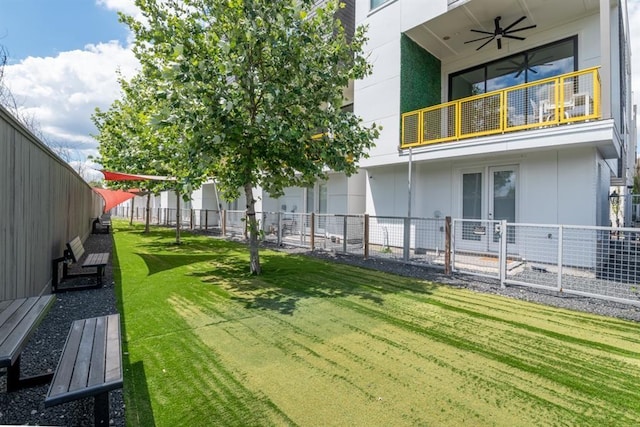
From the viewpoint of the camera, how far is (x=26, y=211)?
4617mm

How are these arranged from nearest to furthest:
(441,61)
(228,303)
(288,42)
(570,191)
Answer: (228,303)
(288,42)
(570,191)
(441,61)

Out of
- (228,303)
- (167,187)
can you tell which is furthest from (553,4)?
(167,187)

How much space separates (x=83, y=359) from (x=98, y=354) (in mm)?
99

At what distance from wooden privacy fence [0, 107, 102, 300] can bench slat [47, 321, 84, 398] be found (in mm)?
1657

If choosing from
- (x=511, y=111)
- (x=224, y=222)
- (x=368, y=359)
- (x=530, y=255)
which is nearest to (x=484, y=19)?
(x=511, y=111)

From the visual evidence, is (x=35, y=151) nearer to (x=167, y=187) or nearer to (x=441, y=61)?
(x=167, y=187)

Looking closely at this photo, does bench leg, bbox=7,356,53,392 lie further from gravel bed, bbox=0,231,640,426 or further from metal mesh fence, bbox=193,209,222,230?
metal mesh fence, bbox=193,209,222,230

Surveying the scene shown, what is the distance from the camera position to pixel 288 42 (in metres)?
6.00

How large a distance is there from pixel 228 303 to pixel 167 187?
803 cm

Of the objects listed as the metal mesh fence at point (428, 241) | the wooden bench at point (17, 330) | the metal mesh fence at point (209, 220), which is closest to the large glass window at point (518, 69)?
the metal mesh fence at point (428, 241)

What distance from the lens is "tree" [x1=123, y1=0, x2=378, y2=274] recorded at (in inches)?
222

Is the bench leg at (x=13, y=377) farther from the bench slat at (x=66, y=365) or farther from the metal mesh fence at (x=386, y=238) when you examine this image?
the metal mesh fence at (x=386, y=238)

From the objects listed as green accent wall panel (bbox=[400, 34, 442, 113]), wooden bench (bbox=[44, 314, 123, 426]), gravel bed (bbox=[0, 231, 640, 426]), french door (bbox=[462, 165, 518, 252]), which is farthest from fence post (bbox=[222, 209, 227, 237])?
wooden bench (bbox=[44, 314, 123, 426])

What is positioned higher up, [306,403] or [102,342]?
[102,342]
